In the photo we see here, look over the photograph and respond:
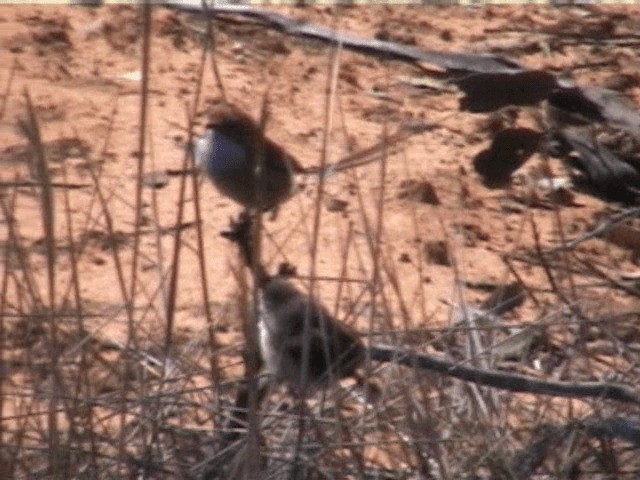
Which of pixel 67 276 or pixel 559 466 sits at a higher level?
pixel 559 466

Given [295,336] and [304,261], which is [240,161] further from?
[304,261]

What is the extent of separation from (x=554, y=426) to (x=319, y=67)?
126 inches

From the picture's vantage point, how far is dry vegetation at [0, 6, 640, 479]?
131 inches

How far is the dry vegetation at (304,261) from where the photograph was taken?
3.32 m

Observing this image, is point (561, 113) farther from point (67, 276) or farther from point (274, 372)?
point (67, 276)

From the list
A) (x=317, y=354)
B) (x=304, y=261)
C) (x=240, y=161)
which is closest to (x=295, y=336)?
(x=317, y=354)

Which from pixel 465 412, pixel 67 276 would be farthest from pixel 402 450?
pixel 67 276

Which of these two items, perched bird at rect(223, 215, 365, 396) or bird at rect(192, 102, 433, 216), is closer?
perched bird at rect(223, 215, 365, 396)

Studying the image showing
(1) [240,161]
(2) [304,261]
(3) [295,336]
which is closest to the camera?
(3) [295,336]

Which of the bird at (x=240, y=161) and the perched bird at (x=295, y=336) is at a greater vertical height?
the bird at (x=240, y=161)

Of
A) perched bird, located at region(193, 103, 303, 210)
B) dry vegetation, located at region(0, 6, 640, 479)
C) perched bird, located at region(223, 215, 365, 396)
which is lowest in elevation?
dry vegetation, located at region(0, 6, 640, 479)

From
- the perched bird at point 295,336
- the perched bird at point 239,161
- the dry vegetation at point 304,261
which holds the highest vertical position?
the perched bird at point 239,161

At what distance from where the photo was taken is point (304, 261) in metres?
5.09

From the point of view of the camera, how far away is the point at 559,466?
3.44 m
